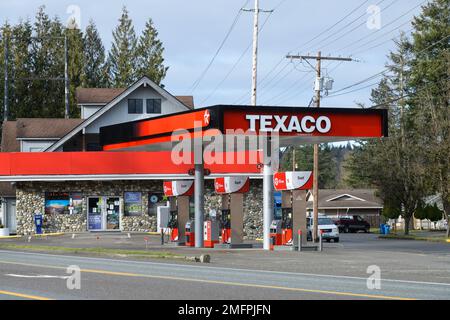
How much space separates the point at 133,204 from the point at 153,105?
11055mm

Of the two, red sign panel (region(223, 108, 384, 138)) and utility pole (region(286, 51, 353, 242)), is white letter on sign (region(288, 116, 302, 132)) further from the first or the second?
utility pole (region(286, 51, 353, 242))

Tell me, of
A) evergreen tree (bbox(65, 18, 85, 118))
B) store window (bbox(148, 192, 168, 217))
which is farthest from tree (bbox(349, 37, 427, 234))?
evergreen tree (bbox(65, 18, 85, 118))

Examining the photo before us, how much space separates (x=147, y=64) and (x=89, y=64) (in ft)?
21.5

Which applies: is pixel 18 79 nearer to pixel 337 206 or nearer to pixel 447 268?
pixel 337 206

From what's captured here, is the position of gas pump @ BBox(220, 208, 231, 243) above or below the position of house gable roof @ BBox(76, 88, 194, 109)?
below

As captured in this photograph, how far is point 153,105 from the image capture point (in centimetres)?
5909

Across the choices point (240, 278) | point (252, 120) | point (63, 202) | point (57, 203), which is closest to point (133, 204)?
point (63, 202)

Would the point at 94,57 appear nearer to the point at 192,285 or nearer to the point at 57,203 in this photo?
the point at 57,203

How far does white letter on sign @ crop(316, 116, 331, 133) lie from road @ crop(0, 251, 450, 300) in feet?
34.9

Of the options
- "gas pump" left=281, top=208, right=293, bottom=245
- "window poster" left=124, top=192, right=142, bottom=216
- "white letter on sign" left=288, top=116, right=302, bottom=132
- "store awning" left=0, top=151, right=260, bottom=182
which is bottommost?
"gas pump" left=281, top=208, right=293, bottom=245

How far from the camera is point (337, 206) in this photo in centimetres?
9288

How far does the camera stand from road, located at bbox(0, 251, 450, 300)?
15.8 metres

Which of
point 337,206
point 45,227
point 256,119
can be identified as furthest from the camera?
point 337,206
